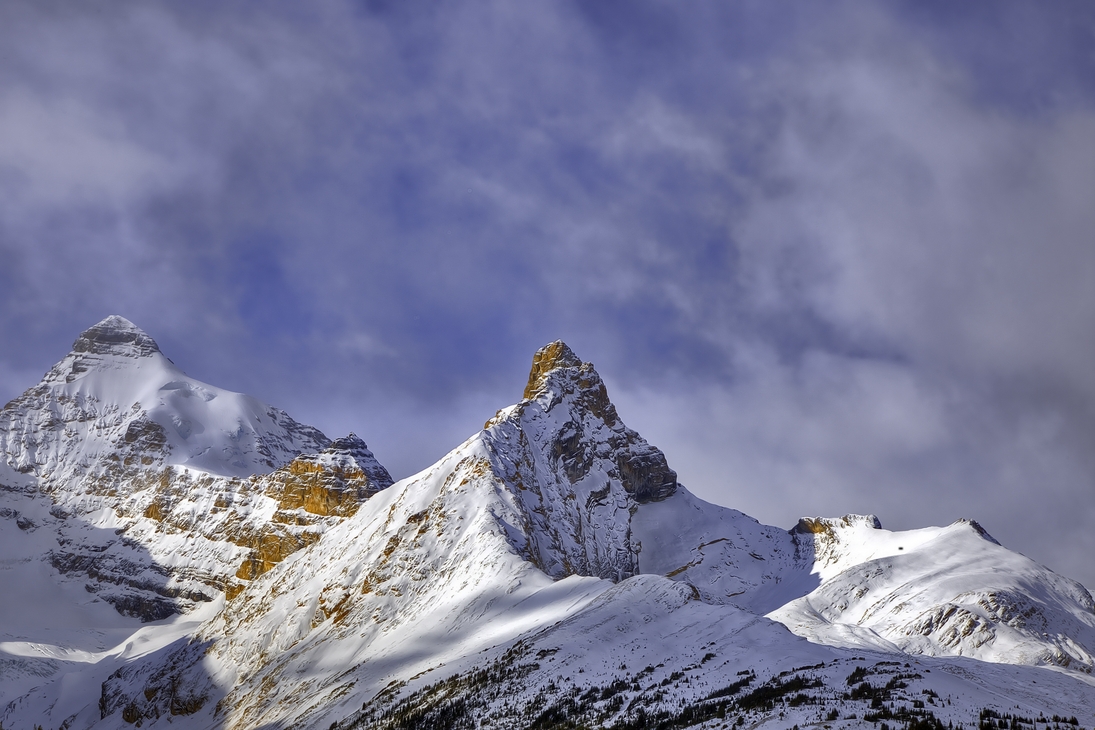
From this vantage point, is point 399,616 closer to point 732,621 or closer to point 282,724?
point 282,724

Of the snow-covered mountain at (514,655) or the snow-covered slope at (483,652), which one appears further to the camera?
the snow-covered slope at (483,652)

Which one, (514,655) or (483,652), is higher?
(483,652)

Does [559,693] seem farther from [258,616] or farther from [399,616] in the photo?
[258,616]

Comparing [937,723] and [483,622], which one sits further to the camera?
[483,622]

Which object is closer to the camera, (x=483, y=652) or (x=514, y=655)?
(x=514, y=655)

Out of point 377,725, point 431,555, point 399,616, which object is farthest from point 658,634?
point 431,555

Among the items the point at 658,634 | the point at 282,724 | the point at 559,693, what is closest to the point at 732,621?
the point at 658,634

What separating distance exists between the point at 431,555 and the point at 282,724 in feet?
174

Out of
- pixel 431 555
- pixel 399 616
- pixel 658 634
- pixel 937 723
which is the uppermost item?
pixel 431 555

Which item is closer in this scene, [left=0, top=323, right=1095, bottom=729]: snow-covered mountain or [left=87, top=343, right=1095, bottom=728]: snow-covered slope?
[left=0, top=323, right=1095, bottom=729]: snow-covered mountain

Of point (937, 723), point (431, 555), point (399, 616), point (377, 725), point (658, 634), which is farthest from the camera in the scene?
point (431, 555)

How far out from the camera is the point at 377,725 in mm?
96250

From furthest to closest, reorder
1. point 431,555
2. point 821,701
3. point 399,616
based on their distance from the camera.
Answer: point 431,555, point 399,616, point 821,701

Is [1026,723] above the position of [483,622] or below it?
below
